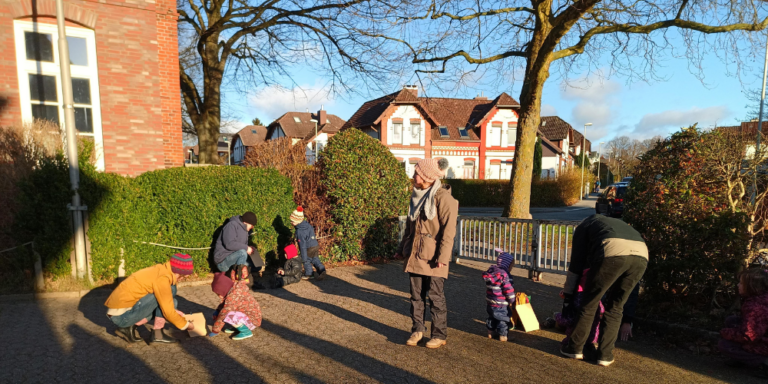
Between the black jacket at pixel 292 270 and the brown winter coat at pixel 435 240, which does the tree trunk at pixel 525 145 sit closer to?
the black jacket at pixel 292 270

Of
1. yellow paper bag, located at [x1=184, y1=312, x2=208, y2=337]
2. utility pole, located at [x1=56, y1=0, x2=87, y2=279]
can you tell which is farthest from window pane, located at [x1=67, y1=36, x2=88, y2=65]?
yellow paper bag, located at [x1=184, y1=312, x2=208, y2=337]

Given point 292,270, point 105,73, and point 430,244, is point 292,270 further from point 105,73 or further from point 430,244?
point 105,73

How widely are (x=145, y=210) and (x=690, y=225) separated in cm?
801

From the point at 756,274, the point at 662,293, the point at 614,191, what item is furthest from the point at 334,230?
the point at 614,191

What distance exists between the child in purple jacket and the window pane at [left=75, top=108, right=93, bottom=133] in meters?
9.12

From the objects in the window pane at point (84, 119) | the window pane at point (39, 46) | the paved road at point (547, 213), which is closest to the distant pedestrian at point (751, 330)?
the window pane at point (84, 119)

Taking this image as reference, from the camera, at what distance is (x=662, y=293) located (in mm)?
5047

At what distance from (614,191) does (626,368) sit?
19.0 metres

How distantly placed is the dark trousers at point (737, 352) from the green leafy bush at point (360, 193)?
6.47 meters

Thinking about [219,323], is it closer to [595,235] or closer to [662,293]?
[595,235]

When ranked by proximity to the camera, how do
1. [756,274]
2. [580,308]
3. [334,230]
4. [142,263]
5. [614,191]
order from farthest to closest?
[614,191] → [334,230] → [142,263] → [580,308] → [756,274]

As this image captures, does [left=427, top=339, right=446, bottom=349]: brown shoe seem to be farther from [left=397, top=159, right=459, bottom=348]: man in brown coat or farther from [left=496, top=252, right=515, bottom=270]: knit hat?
[left=496, top=252, right=515, bottom=270]: knit hat

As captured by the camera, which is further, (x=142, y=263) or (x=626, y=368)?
(x=142, y=263)

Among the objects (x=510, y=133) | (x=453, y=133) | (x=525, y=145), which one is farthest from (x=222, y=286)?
(x=510, y=133)
